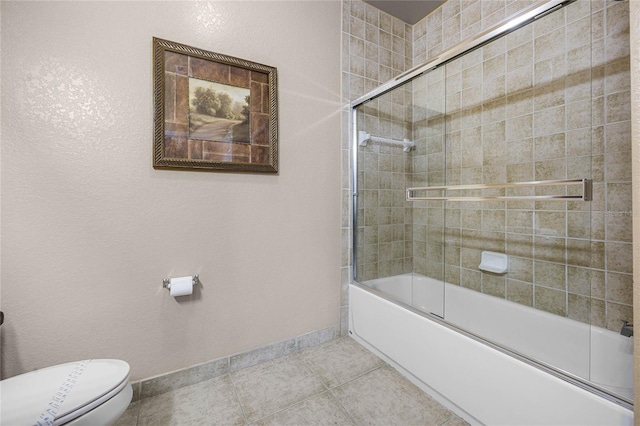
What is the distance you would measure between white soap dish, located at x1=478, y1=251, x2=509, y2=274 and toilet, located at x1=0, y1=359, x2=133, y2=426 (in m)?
2.03

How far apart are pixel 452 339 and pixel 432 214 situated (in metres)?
0.88

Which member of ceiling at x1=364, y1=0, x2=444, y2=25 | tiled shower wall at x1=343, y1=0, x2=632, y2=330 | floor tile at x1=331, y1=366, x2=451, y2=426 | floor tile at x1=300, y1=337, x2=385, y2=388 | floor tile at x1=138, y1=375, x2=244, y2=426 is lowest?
floor tile at x1=138, y1=375, x2=244, y2=426

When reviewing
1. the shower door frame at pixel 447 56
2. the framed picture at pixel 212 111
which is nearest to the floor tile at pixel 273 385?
the shower door frame at pixel 447 56

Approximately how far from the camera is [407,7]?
6.97 ft

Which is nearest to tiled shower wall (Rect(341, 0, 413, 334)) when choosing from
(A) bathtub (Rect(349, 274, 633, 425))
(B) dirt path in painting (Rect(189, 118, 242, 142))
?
(A) bathtub (Rect(349, 274, 633, 425))

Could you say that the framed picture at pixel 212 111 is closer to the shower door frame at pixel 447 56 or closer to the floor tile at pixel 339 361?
the shower door frame at pixel 447 56

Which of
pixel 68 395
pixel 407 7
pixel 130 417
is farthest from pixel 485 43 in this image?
pixel 130 417

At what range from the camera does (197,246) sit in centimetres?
149

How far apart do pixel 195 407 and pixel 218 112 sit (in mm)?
1503

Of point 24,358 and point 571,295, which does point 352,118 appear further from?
point 24,358

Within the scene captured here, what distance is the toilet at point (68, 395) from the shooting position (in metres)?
0.82

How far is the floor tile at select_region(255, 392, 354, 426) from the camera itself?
1.21 m

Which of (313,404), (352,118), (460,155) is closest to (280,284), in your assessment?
(313,404)

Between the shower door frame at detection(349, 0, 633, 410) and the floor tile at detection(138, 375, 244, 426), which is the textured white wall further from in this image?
the shower door frame at detection(349, 0, 633, 410)
